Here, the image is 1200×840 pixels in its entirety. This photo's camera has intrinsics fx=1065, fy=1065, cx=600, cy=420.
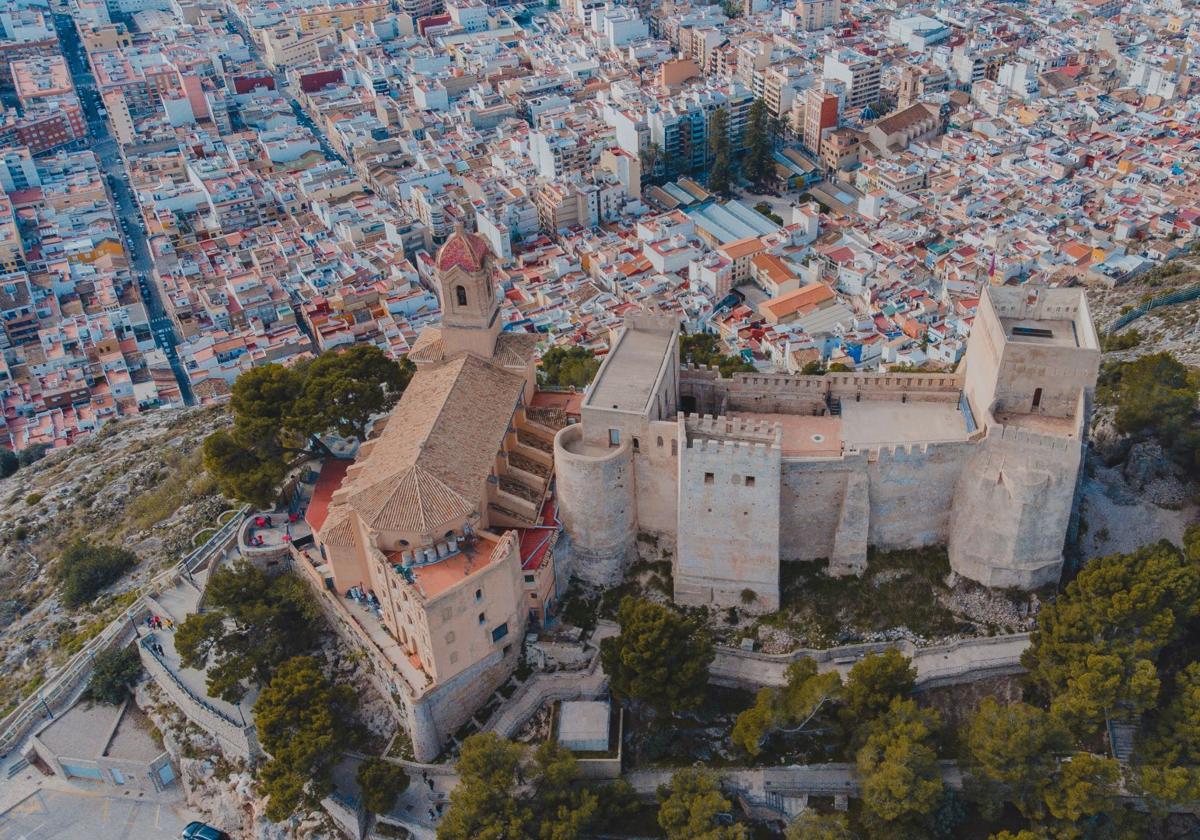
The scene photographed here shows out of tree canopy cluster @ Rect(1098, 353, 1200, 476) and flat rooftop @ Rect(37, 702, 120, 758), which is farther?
tree canopy cluster @ Rect(1098, 353, 1200, 476)

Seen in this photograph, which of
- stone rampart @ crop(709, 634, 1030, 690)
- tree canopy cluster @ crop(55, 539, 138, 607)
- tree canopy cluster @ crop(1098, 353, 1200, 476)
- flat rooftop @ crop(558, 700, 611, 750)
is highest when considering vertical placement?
tree canopy cluster @ crop(1098, 353, 1200, 476)

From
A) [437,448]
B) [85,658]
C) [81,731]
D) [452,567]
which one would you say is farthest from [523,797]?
[85,658]

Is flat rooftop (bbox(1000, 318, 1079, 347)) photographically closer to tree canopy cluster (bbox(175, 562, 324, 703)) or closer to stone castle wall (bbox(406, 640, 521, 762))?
stone castle wall (bbox(406, 640, 521, 762))

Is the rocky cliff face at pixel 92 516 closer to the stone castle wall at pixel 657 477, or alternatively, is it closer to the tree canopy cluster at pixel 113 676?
the tree canopy cluster at pixel 113 676

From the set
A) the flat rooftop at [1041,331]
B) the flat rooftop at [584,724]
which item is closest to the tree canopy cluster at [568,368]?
the flat rooftop at [584,724]

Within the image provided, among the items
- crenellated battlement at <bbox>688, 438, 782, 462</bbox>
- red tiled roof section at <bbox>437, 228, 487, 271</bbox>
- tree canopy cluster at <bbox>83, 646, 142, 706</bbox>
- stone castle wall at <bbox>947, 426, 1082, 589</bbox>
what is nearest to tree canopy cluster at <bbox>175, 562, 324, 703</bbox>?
tree canopy cluster at <bbox>83, 646, 142, 706</bbox>

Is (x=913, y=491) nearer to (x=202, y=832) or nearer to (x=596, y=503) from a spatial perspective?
(x=596, y=503)
